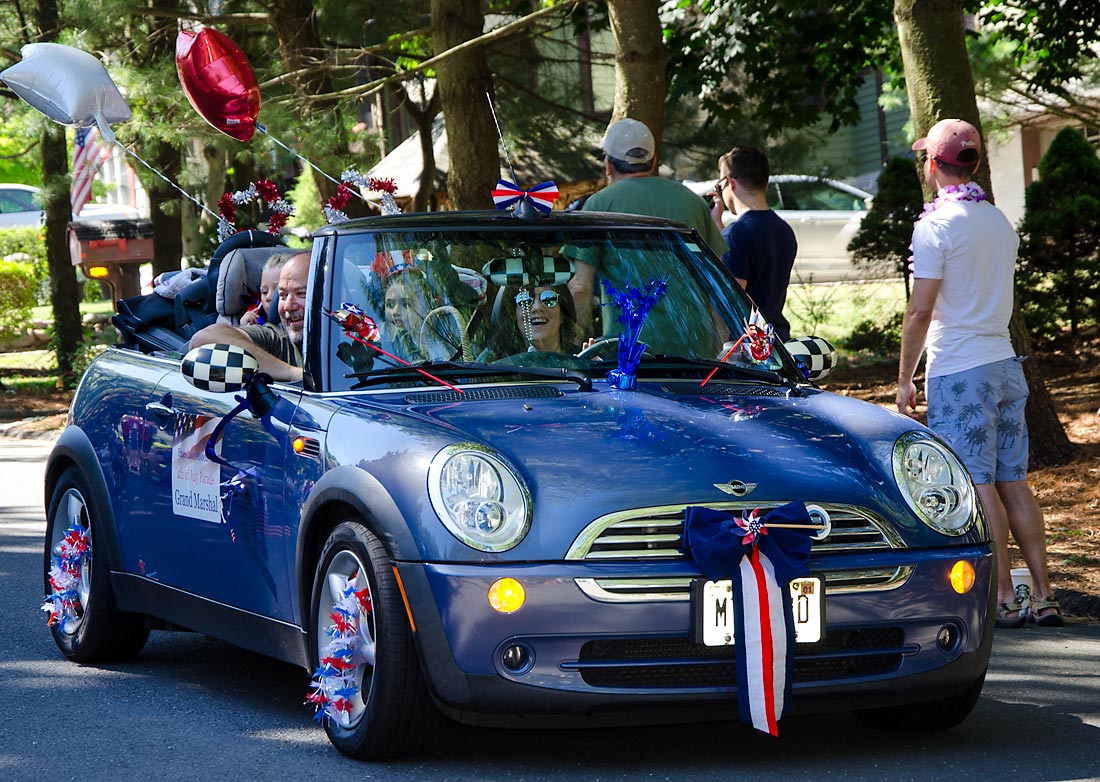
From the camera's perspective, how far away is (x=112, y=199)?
78188 mm

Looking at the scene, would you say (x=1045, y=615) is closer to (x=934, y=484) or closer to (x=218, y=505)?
(x=934, y=484)

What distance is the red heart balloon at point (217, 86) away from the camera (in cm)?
890

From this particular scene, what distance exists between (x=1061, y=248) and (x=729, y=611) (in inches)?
495

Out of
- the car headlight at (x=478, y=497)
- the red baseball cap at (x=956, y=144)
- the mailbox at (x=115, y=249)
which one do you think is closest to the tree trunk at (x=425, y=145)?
the mailbox at (x=115, y=249)

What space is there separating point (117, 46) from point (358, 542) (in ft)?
46.0

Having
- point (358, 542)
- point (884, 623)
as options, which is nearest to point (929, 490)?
point (884, 623)

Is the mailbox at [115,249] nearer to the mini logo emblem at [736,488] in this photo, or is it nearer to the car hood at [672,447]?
the car hood at [672,447]

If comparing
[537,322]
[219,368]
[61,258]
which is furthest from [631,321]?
[61,258]

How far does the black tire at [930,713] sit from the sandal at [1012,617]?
1.96 meters

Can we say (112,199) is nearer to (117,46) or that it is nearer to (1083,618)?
(117,46)

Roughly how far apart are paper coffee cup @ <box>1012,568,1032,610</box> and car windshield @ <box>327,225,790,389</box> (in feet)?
6.59

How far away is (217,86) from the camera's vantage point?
29.4 ft

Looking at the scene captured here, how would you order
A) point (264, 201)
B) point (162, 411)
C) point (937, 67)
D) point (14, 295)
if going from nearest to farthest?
point (162, 411)
point (264, 201)
point (937, 67)
point (14, 295)

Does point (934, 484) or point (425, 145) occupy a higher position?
point (425, 145)
